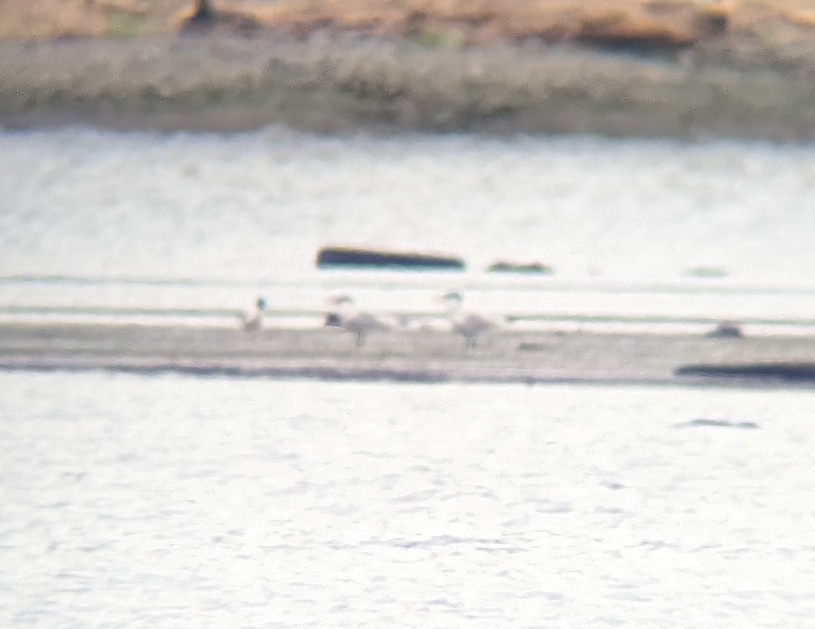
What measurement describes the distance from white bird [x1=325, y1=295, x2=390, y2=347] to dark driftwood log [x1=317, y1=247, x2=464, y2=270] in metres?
0.35

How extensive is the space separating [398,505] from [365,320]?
0.98 meters

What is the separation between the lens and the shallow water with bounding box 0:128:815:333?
3.21 meters

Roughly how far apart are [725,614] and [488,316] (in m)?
1.40

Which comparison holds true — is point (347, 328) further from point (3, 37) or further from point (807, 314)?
point (3, 37)

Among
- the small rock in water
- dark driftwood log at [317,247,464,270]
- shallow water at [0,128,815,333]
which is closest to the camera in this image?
the small rock in water

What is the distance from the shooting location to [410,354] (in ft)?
9.26

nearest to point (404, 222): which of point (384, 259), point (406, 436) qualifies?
point (384, 259)

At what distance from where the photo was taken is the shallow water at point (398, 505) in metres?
1.75

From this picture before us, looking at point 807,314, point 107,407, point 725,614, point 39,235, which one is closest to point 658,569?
point 725,614

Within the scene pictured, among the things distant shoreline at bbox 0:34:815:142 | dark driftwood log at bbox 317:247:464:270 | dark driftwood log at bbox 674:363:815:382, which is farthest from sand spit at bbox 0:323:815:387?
distant shoreline at bbox 0:34:815:142

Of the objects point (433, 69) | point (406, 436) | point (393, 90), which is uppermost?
point (433, 69)

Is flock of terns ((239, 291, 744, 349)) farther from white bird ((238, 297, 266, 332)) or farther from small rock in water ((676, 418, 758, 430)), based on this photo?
small rock in water ((676, 418, 758, 430))

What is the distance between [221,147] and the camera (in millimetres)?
4656

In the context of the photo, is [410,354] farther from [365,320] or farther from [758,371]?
→ [758,371]
